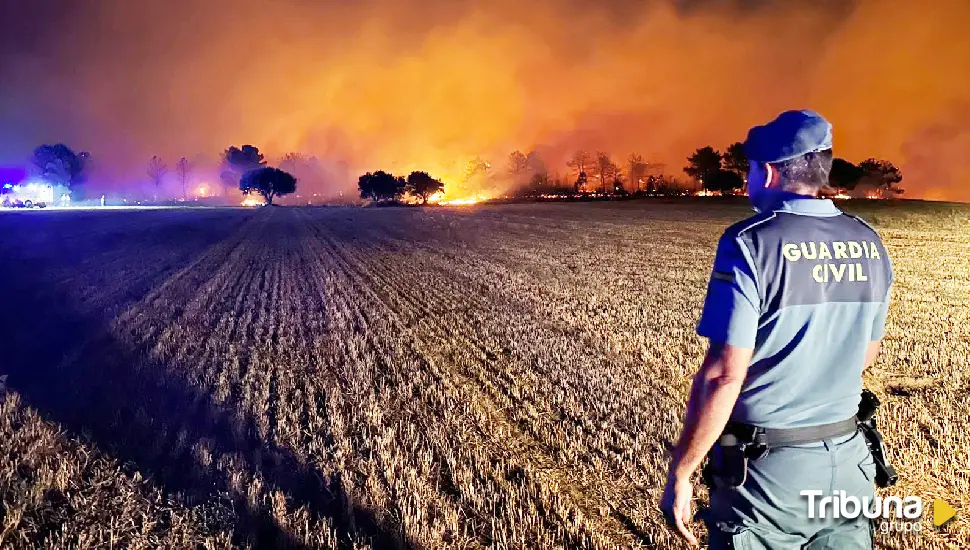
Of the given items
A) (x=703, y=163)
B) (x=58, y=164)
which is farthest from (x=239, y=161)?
(x=703, y=163)

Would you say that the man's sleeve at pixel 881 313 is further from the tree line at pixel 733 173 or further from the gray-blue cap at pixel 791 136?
the tree line at pixel 733 173

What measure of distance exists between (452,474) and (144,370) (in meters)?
5.65

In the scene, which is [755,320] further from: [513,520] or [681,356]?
[681,356]

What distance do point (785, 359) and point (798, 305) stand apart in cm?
22

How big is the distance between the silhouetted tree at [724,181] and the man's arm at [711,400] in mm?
107430

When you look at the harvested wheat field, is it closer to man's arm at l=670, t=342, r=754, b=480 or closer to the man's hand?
the man's hand

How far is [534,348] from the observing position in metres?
10.1

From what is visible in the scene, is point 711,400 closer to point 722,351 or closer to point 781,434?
point 722,351

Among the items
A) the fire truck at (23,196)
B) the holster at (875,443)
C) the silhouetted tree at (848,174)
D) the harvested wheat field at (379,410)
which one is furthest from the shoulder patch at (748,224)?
the fire truck at (23,196)

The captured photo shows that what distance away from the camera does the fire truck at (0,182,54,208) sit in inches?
3714

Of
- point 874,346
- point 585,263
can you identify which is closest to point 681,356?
point 874,346

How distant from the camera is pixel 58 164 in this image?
474 feet

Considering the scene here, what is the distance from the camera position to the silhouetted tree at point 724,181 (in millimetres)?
102750

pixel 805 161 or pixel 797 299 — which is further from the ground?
pixel 805 161
